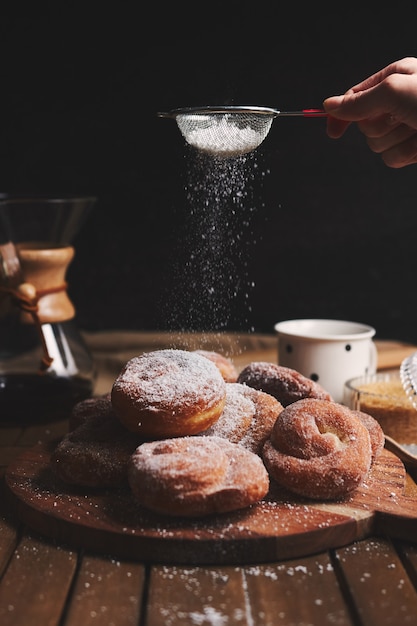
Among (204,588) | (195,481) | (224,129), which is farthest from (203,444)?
(224,129)

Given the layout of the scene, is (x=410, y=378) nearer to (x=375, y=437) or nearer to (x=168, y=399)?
(x=375, y=437)

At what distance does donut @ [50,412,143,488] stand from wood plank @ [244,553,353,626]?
23 cm

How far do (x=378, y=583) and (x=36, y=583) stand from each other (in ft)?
1.26

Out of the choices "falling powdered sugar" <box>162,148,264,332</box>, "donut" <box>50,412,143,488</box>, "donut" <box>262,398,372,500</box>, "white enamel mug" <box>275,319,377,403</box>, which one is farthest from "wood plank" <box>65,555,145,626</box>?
"white enamel mug" <box>275,319,377,403</box>

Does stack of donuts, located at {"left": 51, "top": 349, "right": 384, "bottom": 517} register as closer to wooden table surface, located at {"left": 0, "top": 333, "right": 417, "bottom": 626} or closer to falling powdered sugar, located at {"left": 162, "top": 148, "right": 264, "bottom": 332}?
wooden table surface, located at {"left": 0, "top": 333, "right": 417, "bottom": 626}

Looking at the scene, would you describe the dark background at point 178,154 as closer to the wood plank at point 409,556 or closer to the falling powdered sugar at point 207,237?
the falling powdered sugar at point 207,237

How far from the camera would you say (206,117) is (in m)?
1.23

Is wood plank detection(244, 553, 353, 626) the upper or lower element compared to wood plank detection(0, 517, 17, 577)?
lower

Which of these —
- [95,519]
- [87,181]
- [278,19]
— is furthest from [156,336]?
[95,519]

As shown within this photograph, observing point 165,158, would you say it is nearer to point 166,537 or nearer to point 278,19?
point 278,19

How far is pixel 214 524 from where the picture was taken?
0.90m

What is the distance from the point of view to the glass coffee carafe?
1.45 m

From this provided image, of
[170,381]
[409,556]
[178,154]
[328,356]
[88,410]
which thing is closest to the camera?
[409,556]

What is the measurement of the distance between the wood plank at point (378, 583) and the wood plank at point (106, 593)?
9.3 inches
